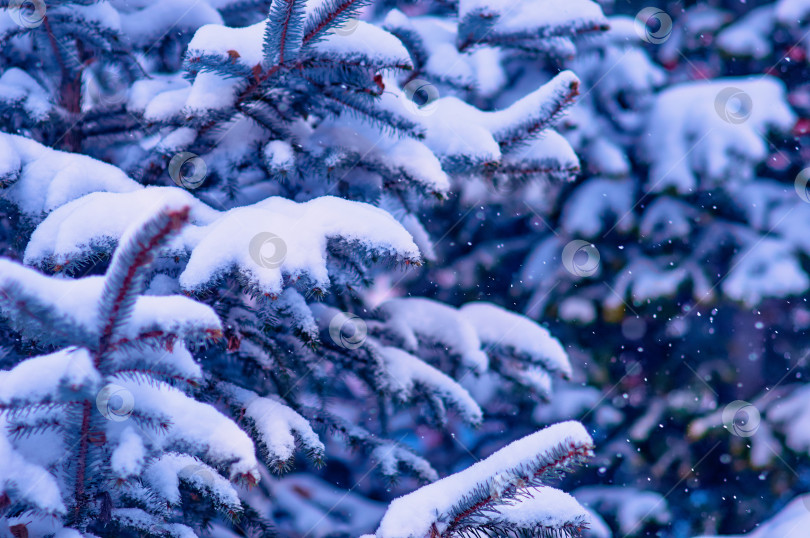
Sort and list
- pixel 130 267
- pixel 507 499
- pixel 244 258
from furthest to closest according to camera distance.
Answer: pixel 244 258 → pixel 507 499 → pixel 130 267

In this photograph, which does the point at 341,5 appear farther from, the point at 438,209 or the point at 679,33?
the point at 679,33

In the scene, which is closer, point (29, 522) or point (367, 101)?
point (29, 522)

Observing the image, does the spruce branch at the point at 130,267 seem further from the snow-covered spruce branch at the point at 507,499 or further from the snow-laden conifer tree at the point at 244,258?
the snow-covered spruce branch at the point at 507,499

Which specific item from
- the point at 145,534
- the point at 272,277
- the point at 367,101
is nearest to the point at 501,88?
the point at 367,101

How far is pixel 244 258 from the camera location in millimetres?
1488

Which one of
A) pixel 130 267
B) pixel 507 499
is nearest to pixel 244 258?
pixel 130 267

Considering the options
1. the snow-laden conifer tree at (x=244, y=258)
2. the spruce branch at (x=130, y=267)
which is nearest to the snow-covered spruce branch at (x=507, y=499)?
the snow-laden conifer tree at (x=244, y=258)

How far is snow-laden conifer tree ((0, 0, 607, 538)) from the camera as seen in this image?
1180 mm

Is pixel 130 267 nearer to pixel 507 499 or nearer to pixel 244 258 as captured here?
pixel 244 258

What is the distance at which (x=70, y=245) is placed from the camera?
1.49 metres

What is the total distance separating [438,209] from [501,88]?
88 centimetres

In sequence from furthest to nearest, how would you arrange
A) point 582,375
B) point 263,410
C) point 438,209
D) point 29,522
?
point 582,375
point 438,209
point 263,410
point 29,522

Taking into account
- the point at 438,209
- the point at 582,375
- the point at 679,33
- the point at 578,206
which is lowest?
the point at 582,375

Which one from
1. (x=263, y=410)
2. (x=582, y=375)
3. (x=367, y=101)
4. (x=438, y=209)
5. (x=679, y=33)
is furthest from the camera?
(x=679, y=33)
